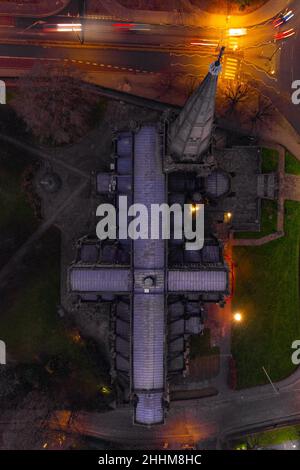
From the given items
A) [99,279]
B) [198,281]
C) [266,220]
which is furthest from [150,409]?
[266,220]

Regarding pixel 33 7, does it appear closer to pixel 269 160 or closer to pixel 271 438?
pixel 269 160

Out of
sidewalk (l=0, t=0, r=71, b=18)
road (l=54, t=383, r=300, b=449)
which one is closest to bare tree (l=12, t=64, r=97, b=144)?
sidewalk (l=0, t=0, r=71, b=18)

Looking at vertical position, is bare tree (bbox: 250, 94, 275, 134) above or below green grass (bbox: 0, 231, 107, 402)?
above

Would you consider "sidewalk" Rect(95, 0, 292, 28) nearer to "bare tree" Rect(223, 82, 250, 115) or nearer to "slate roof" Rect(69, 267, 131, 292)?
"bare tree" Rect(223, 82, 250, 115)

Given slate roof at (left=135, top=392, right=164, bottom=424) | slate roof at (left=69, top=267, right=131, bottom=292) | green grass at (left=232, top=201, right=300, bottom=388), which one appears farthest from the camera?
green grass at (left=232, top=201, right=300, bottom=388)

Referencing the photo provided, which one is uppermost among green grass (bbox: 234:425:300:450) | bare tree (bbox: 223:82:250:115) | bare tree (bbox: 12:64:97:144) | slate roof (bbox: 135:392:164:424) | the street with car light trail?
the street with car light trail

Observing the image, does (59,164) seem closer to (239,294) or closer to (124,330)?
(124,330)
